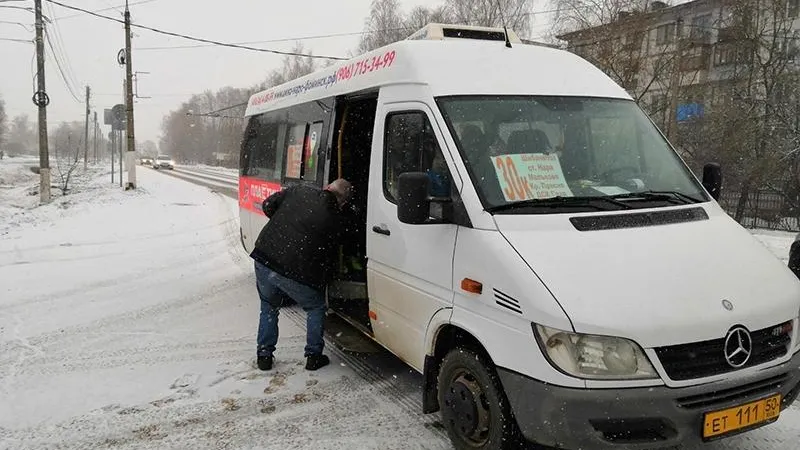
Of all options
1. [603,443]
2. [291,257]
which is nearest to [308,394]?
[291,257]

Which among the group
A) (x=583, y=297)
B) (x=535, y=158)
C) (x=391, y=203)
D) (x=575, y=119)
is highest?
(x=575, y=119)

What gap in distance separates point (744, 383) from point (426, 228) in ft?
6.40

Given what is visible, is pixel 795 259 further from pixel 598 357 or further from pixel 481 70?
pixel 598 357

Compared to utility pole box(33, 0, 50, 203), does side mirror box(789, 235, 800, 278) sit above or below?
below

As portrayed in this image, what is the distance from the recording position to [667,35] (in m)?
21.1

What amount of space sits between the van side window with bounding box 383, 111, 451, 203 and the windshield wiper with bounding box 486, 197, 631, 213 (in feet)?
1.42

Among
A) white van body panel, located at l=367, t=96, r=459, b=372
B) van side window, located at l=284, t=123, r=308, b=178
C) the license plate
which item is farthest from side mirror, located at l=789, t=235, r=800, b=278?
van side window, located at l=284, t=123, r=308, b=178

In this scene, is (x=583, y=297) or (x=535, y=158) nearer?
(x=583, y=297)

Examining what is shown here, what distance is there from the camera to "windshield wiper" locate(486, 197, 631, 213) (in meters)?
3.43

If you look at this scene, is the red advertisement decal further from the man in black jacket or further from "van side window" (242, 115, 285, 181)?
the man in black jacket

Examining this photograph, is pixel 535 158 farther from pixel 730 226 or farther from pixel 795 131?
pixel 795 131

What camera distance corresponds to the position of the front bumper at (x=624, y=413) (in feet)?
9.11

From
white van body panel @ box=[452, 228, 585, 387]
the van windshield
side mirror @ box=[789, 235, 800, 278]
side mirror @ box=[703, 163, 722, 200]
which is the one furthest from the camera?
side mirror @ box=[789, 235, 800, 278]

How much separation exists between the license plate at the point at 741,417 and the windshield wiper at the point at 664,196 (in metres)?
1.29
